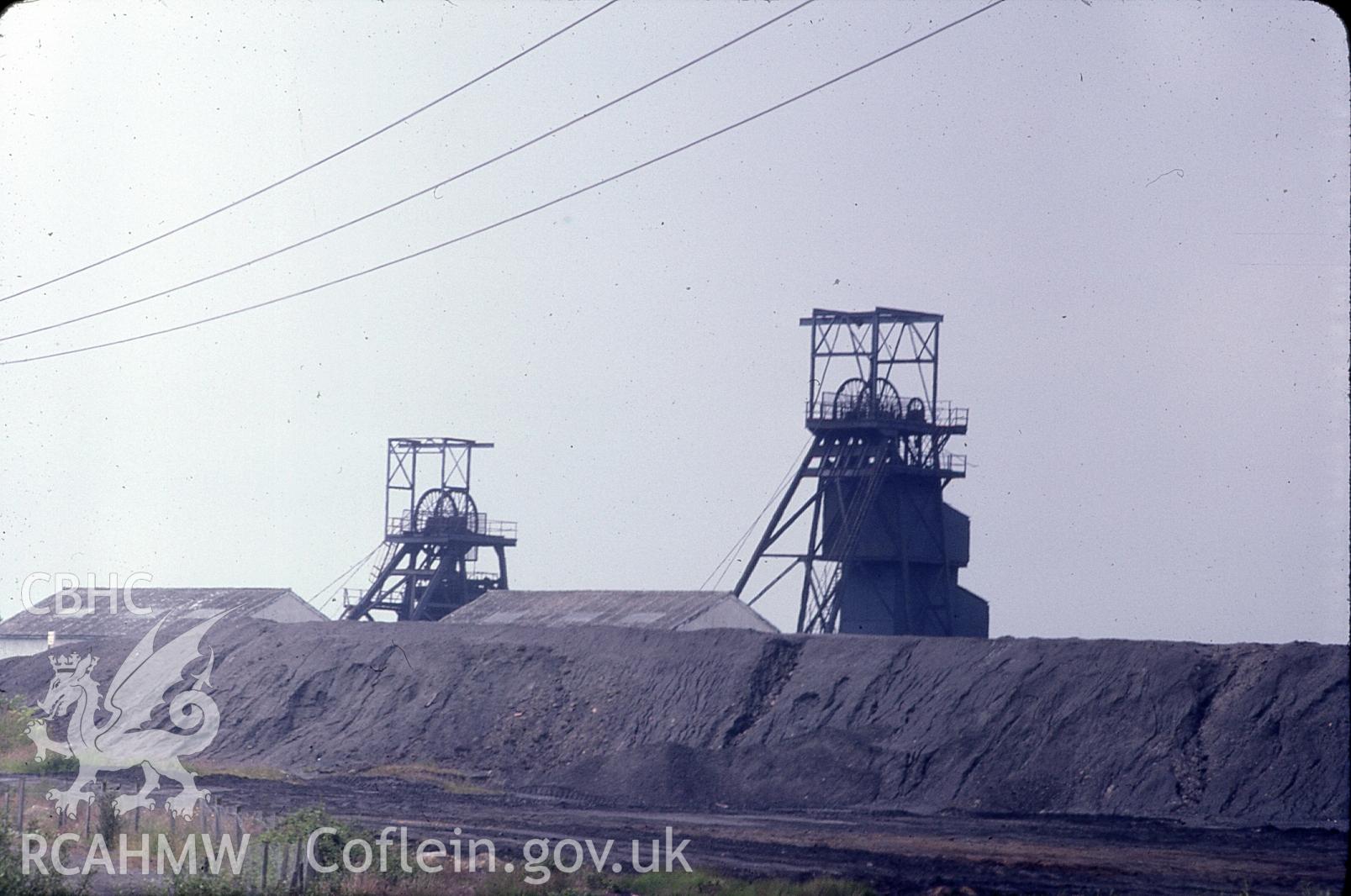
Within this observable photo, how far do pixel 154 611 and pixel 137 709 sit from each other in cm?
1597

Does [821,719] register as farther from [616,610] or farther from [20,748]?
[20,748]

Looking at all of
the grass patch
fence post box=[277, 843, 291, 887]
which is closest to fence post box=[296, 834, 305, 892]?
fence post box=[277, 843, 291, 887]

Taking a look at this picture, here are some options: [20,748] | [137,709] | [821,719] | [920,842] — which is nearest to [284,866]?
[920,842]

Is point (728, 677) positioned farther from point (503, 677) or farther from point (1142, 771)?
point (1142, 771)

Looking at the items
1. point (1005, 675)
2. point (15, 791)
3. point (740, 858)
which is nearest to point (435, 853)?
point (740, 858)

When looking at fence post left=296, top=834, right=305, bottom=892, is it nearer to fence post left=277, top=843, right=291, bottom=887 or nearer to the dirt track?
fence post left=277, top=843, right=291, bottom=887

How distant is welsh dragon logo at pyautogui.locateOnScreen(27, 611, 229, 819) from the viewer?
1421 inches

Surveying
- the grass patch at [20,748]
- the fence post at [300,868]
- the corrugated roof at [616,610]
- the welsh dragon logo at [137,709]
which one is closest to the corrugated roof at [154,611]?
the welsh dragon logo at [137,709]

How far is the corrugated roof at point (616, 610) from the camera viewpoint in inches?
1730

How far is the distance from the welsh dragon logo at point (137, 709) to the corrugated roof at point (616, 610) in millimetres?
8616

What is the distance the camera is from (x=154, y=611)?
58250mm

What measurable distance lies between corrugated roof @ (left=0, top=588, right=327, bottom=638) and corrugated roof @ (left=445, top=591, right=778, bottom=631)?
10.4 metres

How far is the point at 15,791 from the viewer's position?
80.6ft

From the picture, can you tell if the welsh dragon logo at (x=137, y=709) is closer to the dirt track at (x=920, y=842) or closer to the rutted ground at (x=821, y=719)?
the rutted ground at (x=821, y=719)
